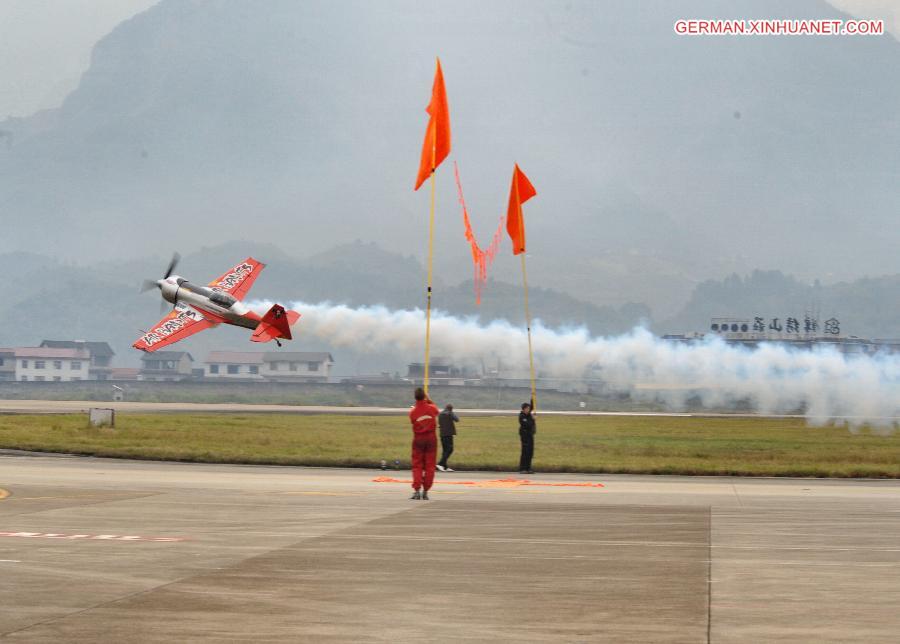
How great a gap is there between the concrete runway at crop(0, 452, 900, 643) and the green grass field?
1086 cm

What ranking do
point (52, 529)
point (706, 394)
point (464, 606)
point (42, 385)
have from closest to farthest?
point (464, 606) → point (52, 529) → point (706, 394) → point (42, 385)

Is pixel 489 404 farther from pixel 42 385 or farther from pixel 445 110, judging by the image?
pixel 445 110

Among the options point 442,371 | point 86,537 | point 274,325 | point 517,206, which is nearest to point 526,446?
point 517,206

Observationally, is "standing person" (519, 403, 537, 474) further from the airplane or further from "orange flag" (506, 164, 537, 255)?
the airplane

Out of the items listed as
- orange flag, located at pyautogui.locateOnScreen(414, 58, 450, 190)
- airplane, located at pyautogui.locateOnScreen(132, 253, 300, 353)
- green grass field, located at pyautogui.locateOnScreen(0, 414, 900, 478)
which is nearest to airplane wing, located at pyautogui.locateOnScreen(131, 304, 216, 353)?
airplane, located at pyautogui.locateOnScreen(132, 253, 300, 353)

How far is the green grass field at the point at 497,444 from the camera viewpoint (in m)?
39.5

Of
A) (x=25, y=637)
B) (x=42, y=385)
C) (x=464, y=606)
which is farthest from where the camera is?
(x=42, y=385)

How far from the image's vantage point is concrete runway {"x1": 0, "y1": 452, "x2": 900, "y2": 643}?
12430 millimetres

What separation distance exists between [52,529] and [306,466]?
1815cm

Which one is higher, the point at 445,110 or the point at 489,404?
the point at 445,110

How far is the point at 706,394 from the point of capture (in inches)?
3868

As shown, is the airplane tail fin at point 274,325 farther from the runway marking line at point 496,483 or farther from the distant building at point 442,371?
the distant building at point 442,371

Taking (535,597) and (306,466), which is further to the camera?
(306,466)

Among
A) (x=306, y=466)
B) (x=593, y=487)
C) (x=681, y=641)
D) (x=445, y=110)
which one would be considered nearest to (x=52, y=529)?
(x=681, y=641)
